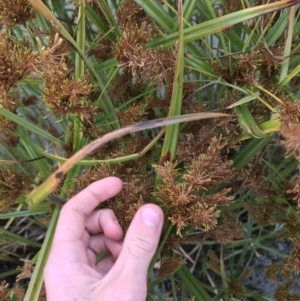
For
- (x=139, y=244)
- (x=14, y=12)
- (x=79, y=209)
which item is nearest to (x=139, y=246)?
(x=139, y=244)

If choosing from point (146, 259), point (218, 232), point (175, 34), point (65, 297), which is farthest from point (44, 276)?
point (175, 34)

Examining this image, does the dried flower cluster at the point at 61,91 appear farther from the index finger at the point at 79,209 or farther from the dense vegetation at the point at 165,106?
the index finger at the point at 79,209

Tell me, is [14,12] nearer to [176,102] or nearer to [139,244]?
[176,102]

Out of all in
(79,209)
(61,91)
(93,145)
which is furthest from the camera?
(79,209)

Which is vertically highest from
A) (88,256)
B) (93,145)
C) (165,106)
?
(93,145)

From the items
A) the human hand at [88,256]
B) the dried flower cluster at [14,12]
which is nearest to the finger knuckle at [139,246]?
the human hand at [88,256]

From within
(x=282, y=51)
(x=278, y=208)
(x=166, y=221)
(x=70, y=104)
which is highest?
(x=70, y=104)

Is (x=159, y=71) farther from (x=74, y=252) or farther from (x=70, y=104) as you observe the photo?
(x=74, y=252)

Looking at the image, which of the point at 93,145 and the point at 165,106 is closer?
the point at 93,145
